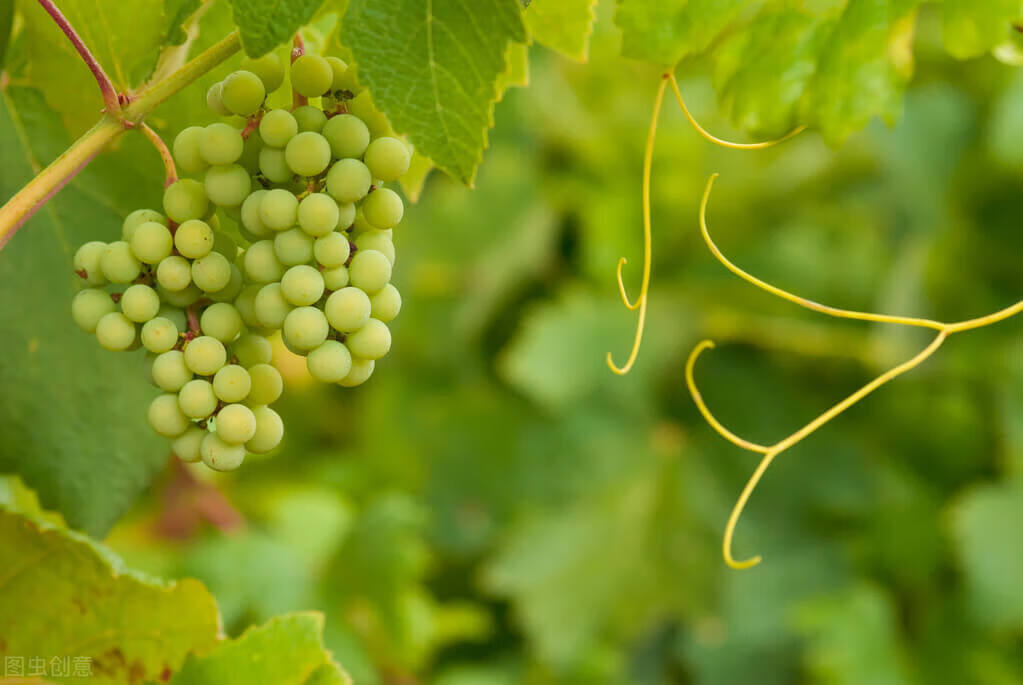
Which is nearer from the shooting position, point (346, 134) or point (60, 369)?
point (346, 134)

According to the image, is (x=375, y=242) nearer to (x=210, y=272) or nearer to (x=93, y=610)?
(x=210, y=272)

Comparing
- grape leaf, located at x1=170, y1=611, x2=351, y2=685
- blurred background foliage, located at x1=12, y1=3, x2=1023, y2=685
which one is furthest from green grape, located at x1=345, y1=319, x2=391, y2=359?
blurred background foliage, located at x1=12, y1=3, x2=1023, y2=685

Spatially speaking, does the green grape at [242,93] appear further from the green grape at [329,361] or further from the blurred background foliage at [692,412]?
the blurred background foliage at [692,412]

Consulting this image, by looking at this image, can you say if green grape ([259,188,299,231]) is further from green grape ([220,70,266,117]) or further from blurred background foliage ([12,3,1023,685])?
blurred background foliage ([12,3,1023,685])

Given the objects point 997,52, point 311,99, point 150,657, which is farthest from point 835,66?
point 150,657

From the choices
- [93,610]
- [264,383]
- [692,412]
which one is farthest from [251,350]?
[692,412]

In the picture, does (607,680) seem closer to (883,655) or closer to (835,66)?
(883,655)

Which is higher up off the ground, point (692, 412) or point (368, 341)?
point (692, 412)
